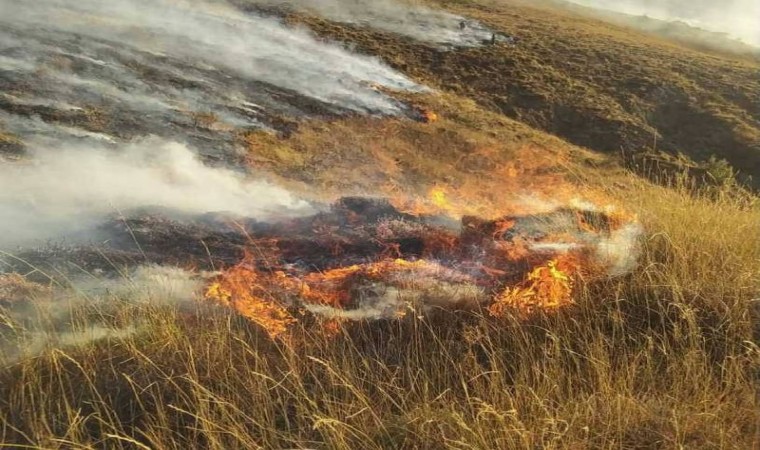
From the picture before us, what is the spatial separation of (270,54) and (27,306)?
3064 mm

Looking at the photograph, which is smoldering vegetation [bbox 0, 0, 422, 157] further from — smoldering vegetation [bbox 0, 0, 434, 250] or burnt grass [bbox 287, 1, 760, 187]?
burnt grass [bbox 287, 1, 760, 187]

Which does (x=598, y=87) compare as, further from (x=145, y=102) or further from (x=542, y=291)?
(x=145, y=102)

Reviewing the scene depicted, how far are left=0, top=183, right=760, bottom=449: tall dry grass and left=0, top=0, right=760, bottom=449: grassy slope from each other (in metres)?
0.01

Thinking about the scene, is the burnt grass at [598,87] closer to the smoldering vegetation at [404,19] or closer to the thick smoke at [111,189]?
the smoldering vegetation at [404,19]

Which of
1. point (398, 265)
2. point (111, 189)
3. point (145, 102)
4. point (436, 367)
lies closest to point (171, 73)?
point (145, 102)

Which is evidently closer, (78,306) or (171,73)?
(78,306)

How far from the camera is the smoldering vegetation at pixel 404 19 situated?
20.6 ft

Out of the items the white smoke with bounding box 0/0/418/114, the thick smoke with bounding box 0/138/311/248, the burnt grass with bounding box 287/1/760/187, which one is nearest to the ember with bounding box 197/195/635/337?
the thick smoke with bounding box 0/138/311/248

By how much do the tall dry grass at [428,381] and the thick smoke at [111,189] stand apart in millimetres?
751

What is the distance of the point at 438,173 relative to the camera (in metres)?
5.27

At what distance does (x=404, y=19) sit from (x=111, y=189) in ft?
12.2

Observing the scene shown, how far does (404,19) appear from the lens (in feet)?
21.7

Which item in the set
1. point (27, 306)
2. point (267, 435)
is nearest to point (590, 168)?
point (267, 435)

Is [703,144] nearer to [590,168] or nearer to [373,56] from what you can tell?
[590,168]
